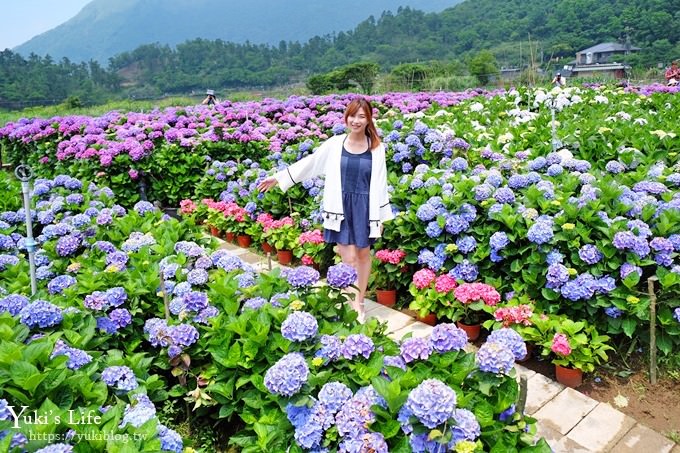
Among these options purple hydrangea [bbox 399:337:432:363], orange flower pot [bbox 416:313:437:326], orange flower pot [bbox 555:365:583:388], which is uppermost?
purple hydrangea [bbox 399:337:432:363]

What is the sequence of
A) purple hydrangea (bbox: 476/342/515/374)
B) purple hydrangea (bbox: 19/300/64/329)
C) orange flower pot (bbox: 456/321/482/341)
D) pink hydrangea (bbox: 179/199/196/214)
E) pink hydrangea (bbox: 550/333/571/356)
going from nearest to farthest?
purple hydrangea (bbox: 476/342/515/374)
purple hydrangea (bbox: 19/300/64/329)
pink hydrangea (bbox: 550/333/571/356)
orange flower pot (bbox: 456/321/482/341)
pink hydrangea (bbox: 179/199/196/214)

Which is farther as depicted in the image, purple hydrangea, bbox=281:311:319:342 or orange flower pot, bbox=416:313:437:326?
orange flower pot, bbox=416:313:437:326

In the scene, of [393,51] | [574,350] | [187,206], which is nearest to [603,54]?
[393,51]

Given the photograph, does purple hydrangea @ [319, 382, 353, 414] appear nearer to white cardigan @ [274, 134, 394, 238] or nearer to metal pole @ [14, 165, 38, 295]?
white cardigan @ [274, 134, 394, 238]

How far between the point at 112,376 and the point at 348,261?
1828mm

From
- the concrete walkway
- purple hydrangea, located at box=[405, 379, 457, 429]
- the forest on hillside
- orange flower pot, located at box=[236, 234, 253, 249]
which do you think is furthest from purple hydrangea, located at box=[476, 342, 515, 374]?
the forest on hillside

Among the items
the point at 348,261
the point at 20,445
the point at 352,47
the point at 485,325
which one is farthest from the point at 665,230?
the point at 352,47

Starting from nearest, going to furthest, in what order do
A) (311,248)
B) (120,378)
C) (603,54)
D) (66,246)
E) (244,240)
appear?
(120,378)
(66,246)
(311,248)
(244,240)
(603,54)

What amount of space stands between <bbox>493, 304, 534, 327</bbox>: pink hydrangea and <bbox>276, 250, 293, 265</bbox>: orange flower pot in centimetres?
225

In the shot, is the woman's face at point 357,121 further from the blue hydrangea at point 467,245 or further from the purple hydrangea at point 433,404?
the purple hydrangea at point 433,404

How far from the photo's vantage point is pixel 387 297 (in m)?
4.02

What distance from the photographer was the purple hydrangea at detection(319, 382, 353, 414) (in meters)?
1.86

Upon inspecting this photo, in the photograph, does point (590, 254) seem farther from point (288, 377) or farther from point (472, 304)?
point (288, 377)

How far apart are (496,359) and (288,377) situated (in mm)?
721
